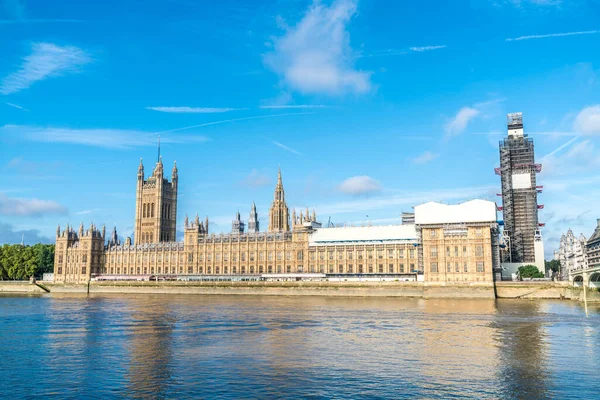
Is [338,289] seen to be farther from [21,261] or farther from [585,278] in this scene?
[21,261]

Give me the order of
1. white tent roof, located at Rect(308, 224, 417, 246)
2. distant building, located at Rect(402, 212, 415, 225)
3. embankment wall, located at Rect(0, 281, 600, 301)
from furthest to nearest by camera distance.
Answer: distant building, located at Rect(402, 212, 415, 225) < white tent roof, located at Rect(308, 224, 417, 246) < embankment wall, located at Rect(0, 281, 600, 301)

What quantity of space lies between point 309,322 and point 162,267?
12026cm

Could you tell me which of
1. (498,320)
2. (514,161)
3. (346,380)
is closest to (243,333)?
(346,380)

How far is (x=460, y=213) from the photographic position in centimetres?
12619

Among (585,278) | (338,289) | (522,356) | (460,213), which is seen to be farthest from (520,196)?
(522,356)

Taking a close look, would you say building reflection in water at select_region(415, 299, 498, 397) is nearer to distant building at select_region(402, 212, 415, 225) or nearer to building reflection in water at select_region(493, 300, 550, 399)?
building reflection in water at select_region(493, 300, 550, 399)

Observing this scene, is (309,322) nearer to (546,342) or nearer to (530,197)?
(546,342)

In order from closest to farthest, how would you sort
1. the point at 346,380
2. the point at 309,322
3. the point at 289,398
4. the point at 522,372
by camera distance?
1. the point at 289,398
2. the point at 346,380
3. the point at 522,372
4. the point at 309,322

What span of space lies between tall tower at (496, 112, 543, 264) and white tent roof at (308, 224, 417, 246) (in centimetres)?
5324

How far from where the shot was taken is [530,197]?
192m

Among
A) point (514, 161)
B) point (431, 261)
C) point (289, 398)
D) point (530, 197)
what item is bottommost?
point (289, 398)

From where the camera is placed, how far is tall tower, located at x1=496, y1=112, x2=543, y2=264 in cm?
18950

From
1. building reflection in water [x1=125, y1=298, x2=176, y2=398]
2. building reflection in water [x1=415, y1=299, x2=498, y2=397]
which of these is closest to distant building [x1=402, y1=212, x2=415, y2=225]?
building reflection in water [x1=415, y1=299, x2=498, y2=397]

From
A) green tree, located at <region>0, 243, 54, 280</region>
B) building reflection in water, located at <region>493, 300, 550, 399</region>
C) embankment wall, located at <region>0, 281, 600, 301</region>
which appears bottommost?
building reflection in water, located at <region>493, 300, 550, 399</region>
